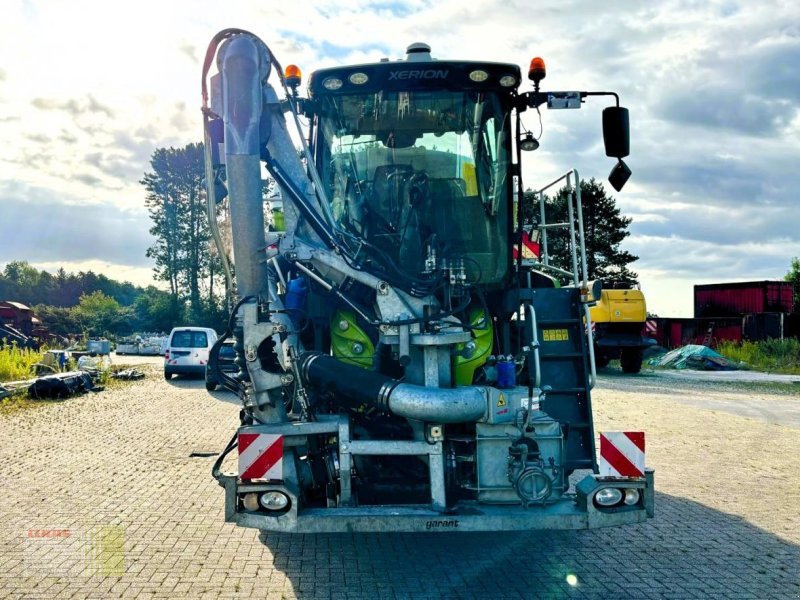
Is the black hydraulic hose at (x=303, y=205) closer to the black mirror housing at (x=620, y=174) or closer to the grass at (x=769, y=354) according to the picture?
the black mirror housing at (x=620, y=174)

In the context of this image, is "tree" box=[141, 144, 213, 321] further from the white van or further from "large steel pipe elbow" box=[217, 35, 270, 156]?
"large steel pipe elbow" box=[217, 35, 270, 156]

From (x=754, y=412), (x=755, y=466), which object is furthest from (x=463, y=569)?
(x=754, y=412)

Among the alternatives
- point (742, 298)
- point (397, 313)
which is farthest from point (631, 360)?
point (397, 313)

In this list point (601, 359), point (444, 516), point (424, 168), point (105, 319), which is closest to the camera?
point (444, 516)

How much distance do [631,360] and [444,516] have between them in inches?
778

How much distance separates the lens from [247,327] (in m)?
5.57

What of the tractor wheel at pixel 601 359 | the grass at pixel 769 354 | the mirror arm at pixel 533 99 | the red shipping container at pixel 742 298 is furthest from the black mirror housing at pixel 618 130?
the red shipping container at pixel 742 298

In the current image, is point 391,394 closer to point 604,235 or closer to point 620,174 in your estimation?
point 620,174

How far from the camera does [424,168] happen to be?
6.27 m

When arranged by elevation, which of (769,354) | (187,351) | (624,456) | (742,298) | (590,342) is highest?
(742,298)

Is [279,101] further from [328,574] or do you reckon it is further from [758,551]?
[758,551]

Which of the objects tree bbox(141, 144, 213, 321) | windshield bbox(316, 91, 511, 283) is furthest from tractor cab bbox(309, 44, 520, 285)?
tree bbox(141, 144, 213, 321)

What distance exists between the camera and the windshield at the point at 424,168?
6.13 meters

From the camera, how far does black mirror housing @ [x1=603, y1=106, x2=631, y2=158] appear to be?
18.4 ft
